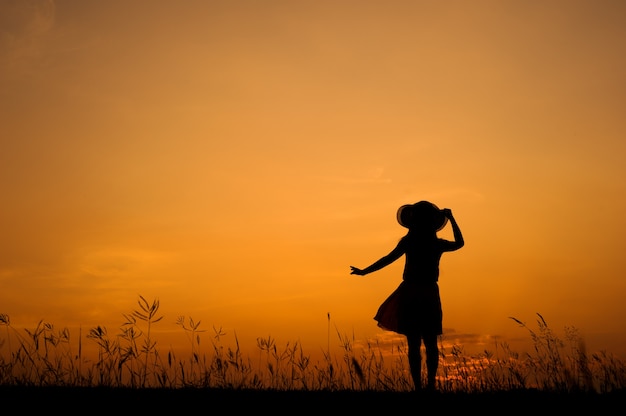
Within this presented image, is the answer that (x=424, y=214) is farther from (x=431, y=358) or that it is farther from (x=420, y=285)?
(x=431, y=358)

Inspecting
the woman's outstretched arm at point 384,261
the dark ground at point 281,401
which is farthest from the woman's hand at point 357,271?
the dark ground at point 281,401

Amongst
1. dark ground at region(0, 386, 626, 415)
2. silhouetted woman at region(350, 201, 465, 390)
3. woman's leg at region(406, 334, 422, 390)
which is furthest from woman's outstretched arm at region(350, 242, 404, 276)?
dark ground at region(0, 386, 626, 415)

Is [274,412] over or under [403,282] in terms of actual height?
under

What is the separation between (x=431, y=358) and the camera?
7566 mm

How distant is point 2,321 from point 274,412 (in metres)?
4.10

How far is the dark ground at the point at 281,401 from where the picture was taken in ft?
18.2

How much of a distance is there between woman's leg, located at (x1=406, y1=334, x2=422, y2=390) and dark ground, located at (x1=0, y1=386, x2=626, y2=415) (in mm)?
651

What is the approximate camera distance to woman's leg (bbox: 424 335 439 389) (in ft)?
24.4

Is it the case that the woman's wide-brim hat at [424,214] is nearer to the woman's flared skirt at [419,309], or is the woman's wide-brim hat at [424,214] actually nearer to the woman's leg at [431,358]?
the woman's flared skirt at [419,309]

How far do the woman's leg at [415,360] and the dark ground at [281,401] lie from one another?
2.14 ft

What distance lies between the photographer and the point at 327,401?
6035 mm

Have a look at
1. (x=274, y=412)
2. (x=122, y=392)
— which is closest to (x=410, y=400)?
(x=274, y=412)

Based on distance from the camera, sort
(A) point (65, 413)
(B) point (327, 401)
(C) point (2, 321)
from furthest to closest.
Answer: (C) point (2, 321) → (B) point (327, 401) → (A) point (65, 413)

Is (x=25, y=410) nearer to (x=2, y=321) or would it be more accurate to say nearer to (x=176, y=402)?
(x=176, y=402)
